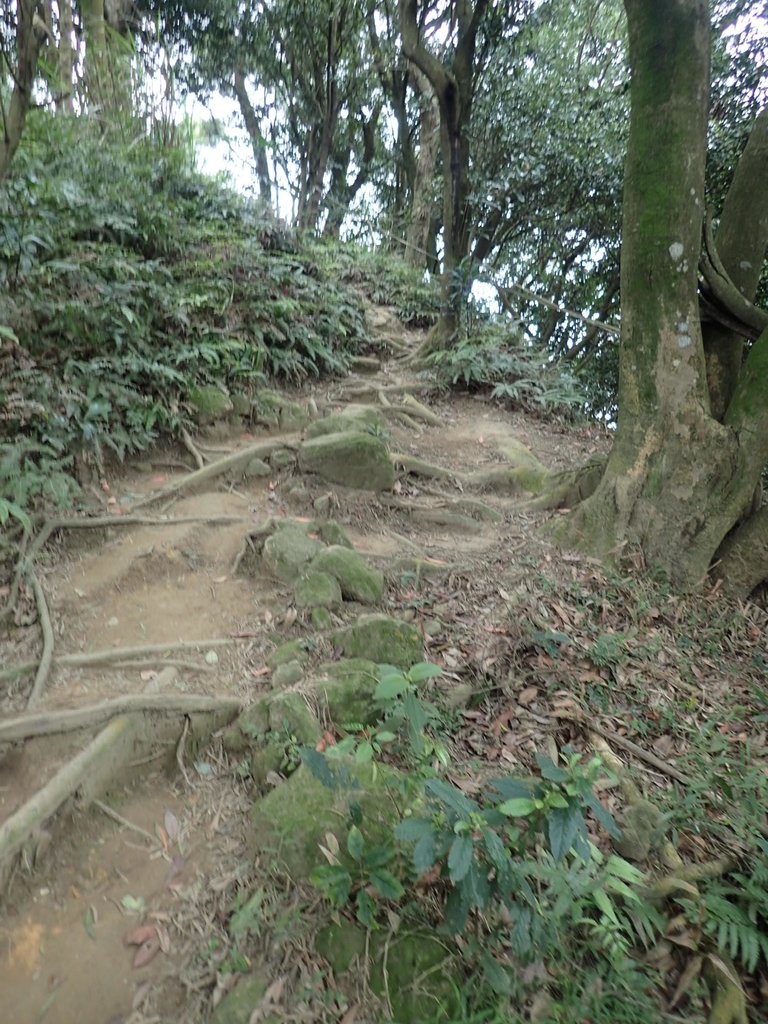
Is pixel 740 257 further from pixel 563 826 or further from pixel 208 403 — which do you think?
pixel 563 826

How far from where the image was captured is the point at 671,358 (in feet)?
15.4

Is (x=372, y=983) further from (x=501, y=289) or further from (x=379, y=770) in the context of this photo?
(x=501, y=289)

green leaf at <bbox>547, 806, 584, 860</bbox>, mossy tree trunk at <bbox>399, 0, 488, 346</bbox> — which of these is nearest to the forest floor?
green leaf at <bbox>547, 806, 584, 860</bbox>

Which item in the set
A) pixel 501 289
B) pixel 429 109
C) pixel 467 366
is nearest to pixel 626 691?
pixel 467 366

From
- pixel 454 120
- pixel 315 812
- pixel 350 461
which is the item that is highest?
pixel 454 120

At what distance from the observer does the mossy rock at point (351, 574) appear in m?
4.14

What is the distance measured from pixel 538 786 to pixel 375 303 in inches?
397

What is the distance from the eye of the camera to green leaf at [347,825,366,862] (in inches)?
90.4

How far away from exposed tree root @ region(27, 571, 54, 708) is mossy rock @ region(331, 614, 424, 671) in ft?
5.23

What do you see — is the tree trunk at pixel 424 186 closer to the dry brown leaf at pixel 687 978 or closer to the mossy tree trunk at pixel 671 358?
the mossy tree trunk at pixel 671 358

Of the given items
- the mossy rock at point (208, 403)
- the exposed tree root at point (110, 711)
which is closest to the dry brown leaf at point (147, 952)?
the exposed tree root at point (110, 711)

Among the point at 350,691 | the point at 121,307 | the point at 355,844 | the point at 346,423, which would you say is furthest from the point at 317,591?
the point at 121,307

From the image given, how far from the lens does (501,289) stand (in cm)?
901

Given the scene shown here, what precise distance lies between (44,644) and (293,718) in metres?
1.61
